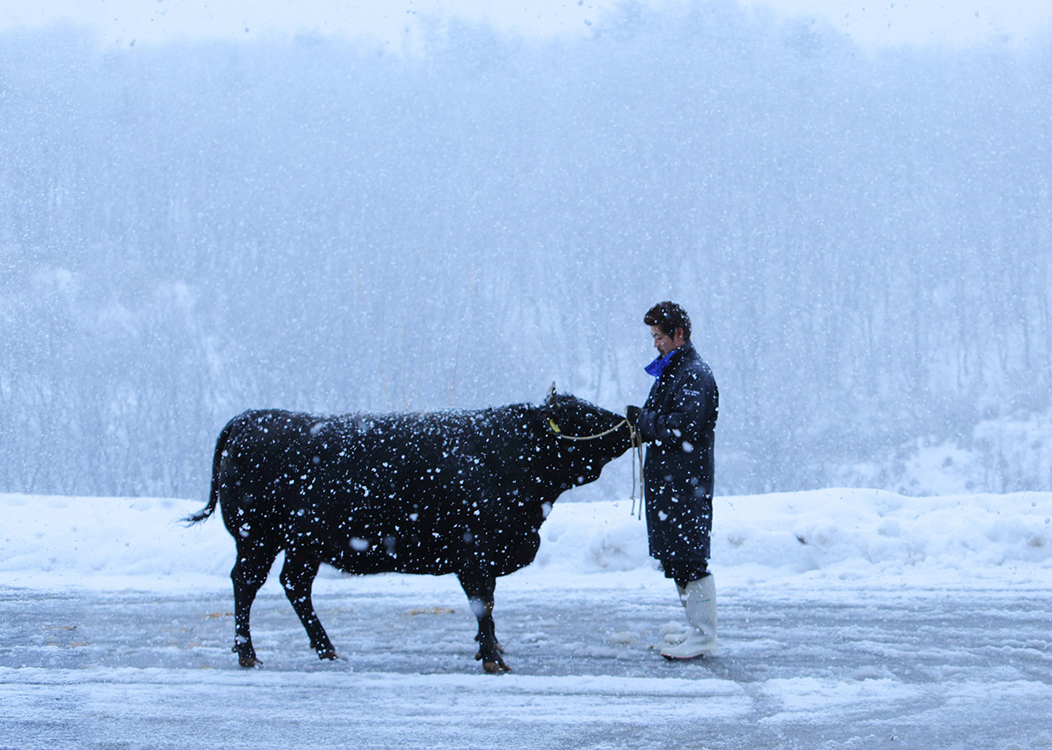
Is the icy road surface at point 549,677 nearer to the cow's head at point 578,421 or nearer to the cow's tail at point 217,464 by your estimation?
the cow's tail at point 217,464

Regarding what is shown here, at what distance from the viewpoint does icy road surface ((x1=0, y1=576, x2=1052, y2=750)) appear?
3.36 meters

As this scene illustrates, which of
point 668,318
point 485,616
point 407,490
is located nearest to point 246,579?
point 407,490

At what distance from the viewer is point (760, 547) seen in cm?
728

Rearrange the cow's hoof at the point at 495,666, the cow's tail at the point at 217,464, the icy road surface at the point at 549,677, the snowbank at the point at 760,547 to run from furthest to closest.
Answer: the snowbank at the point at 760,547 → the cow's tail at the point at 217,464 → the cow's hoof at the point at 495,666 → the icy road surface at the point at 549,677

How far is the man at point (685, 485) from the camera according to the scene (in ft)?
15.0

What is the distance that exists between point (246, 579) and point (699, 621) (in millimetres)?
2329

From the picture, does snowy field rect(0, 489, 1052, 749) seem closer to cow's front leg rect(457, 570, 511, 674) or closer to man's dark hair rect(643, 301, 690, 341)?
cow's front leg rect(457, 570, 511, 674)

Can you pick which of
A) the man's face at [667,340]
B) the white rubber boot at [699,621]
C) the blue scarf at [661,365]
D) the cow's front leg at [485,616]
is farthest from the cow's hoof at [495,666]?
the man's face at [667,340]

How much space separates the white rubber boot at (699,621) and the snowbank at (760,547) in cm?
209

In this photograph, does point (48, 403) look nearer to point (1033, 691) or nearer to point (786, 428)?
point (786, 428)

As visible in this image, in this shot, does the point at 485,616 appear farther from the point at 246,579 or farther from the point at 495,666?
the point at 246,579

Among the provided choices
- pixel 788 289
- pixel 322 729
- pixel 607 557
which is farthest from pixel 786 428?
pixel 322 729

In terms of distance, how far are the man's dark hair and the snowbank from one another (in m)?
2.58

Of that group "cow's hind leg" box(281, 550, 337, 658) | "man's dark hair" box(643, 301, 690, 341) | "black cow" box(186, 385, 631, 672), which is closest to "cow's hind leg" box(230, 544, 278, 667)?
"black cow" box(186, 385, 631, 672)
